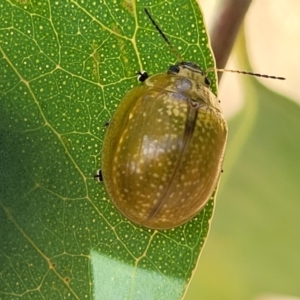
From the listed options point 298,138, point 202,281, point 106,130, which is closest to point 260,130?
point 298,138

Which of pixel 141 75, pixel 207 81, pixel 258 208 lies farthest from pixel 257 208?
pixel 141 75

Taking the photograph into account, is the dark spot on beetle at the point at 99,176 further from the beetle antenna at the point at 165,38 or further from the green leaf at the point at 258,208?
the green leaf at the point at 258,208

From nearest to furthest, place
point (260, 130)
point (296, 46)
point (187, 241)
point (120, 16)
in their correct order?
point (120, 16)
point (187, 241)
point (260, 130)
point (296, 46)

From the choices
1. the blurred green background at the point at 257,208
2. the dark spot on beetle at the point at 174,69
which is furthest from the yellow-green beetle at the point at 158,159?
the blurred green background at the point at 257,208

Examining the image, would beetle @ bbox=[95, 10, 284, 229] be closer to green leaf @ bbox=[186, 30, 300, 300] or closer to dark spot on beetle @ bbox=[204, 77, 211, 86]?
dark spot on beetle @ bbox=[204, 77, 211, 86]

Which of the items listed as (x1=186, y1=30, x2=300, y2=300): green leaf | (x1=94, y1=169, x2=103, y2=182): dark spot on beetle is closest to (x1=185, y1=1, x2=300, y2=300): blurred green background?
(x1=186, y1=30, x2=300, y2=300): green leaf

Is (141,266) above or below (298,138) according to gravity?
below

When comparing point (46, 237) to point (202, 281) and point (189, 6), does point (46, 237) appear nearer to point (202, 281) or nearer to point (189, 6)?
point (189, 6)

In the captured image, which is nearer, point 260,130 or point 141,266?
point 141,266
